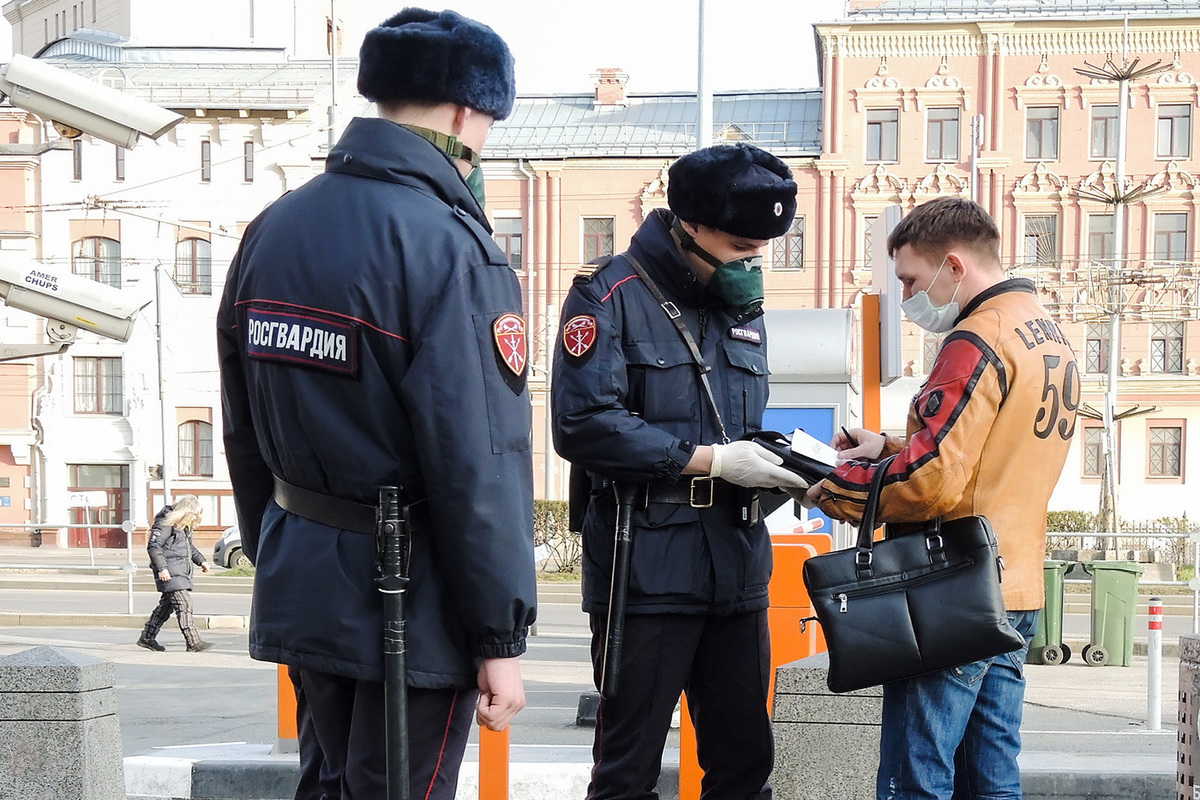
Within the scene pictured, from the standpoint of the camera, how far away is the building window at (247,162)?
40.0 m

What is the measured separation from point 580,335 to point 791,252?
3561 centimetres

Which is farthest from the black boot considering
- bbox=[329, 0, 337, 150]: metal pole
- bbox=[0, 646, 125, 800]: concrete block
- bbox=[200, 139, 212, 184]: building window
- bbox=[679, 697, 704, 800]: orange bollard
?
bbox=[200, 139, 212, 184]: building window

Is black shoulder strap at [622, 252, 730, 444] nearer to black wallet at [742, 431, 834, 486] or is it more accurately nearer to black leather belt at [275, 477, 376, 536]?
black wallet at [742, 431, 834, 486]

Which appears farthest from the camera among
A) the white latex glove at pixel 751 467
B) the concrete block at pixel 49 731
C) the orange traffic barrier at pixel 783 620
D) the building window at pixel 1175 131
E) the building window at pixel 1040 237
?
the building window at pixel 1040 237

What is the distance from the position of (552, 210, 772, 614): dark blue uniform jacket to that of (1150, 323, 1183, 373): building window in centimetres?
3684

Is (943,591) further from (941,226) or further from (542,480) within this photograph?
(542,480)

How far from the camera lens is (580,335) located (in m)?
3.88

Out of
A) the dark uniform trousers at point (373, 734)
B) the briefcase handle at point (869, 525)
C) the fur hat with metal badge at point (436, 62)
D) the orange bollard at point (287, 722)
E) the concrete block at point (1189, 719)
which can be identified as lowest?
the orange bollard at point (287, 722)

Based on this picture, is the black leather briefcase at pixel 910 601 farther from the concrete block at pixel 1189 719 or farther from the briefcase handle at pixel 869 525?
the concrete block at pixel 1189 719

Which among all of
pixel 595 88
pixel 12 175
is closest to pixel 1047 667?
pixel 595 88

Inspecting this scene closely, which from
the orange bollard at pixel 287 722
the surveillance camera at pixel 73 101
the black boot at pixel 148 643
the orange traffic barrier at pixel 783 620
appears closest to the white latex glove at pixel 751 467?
the orange traffic barrier at pixel 783 620

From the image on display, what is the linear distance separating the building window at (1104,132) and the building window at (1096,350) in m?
4.68

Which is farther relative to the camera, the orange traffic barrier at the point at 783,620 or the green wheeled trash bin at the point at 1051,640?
the green wheeled trash bin at the point at 1051,640

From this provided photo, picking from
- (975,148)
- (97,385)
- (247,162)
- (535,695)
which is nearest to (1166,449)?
(975,148)
